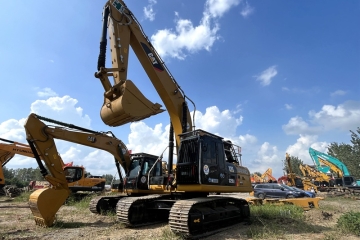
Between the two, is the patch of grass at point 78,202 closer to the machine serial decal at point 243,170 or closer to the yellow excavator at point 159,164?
the yellow excavator at point 159,164

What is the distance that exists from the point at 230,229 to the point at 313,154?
3252 cm

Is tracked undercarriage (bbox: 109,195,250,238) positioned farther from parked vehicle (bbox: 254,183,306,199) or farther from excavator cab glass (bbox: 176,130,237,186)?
parked vehicle (bbox: 254,183,306,199)

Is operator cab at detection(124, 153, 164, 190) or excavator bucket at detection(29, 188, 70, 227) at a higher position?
operator cab at detection(124, 153, 164, 190)

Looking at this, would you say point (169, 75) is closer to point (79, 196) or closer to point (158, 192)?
point (158, 192)

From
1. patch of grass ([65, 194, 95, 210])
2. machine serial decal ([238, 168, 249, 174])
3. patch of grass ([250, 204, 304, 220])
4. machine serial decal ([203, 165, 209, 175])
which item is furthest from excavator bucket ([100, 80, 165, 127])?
patch of grass ([65, 194, 95, 210])

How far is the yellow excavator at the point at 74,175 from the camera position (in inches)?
699

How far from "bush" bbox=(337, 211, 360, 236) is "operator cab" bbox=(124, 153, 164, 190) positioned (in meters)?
6.20

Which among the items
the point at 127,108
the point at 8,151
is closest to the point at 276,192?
the point at 127,108

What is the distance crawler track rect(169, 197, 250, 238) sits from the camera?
6914mm

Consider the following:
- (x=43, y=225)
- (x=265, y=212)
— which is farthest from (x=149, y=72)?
(x=265, y=212)

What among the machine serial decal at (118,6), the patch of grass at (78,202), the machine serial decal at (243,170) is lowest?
the patch of grass at (78,202)

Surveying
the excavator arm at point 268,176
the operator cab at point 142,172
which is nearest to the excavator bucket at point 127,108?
the operator cab at point 142,172

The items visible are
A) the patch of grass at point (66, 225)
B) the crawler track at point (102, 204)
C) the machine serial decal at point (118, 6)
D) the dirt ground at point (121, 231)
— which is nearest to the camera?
the dirt ground at point (121, 231)

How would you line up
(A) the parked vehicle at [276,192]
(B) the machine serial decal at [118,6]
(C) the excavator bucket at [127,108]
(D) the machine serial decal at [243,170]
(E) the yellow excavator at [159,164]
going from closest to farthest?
(C) the excavator bucket at [127,108], (E) the yellow excavator at [159,164], (B) the machine serial decal at [118,6], (D) the machine serial decal at [243,170], (A) the parked vehicle at [276,192]
